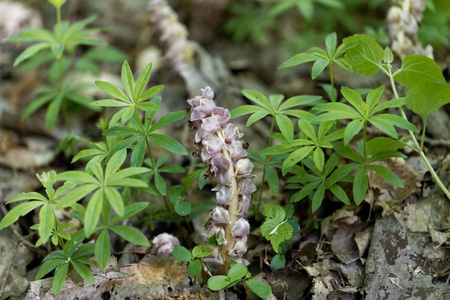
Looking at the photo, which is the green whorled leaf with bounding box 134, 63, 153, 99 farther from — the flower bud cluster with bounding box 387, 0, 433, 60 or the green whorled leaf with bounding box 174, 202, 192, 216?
the flower bud cluster with bounding box 387, 0, 433, 60

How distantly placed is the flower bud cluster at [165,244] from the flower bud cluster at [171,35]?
1826 millimetres

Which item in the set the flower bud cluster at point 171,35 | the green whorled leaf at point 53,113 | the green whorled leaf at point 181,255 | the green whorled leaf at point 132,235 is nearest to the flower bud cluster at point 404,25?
the flower bud cluster at point 171,35

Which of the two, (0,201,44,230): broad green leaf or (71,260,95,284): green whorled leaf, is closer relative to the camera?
(0,201,44,230): broad green leaf

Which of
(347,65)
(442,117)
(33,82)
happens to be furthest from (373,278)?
(33,82)

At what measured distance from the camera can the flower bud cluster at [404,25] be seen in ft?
10.7

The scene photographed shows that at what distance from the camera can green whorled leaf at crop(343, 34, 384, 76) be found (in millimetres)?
2375

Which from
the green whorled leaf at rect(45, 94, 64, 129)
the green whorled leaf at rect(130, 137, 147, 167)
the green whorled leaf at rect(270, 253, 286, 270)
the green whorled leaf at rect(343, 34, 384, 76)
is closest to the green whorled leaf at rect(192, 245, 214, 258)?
the green whorled leaf at rect(270, 253, 286, 270)

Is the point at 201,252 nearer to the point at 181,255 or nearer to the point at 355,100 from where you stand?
the point at 181,255

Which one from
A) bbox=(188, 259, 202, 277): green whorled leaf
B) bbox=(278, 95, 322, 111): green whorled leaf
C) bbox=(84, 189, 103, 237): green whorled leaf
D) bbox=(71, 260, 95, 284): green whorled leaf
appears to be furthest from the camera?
bbox=(278, 95, 322, 111): green whorled leaf

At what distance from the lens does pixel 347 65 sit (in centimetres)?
259

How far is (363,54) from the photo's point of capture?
2414mm

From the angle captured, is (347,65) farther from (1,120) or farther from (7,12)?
(7,12)

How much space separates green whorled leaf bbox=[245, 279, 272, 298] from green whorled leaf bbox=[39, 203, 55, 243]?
0.92m

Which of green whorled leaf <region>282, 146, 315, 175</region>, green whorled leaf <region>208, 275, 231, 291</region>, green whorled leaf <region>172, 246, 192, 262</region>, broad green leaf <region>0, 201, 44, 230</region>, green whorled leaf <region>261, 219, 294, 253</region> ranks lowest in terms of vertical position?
green whorled leaf <region>208, 275, 231, 291</region>
